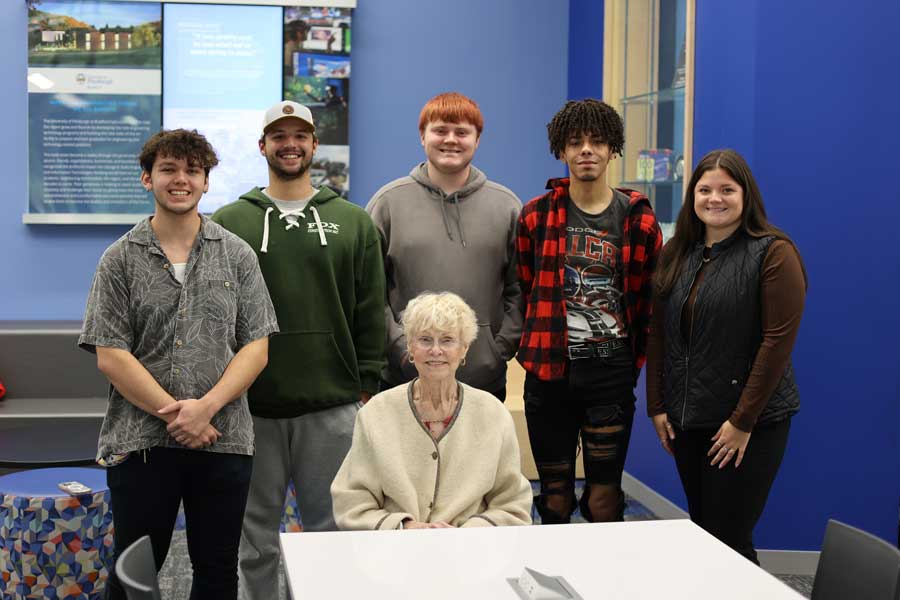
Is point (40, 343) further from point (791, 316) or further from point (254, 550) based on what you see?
point (791, 316)

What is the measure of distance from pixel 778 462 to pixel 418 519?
105cm

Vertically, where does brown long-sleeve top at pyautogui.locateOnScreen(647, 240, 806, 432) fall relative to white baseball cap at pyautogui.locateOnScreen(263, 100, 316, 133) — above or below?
below

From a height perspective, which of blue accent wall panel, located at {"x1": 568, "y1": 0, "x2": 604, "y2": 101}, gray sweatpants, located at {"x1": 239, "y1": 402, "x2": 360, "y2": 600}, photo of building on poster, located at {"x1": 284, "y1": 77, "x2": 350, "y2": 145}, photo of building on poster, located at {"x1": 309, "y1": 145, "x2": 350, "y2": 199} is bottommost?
gray sweatpants, located at {"x1": 239, "y1": 402, "x2": 360, "y2": 600}

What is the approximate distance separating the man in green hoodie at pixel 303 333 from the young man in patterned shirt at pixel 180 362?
0.23 metres

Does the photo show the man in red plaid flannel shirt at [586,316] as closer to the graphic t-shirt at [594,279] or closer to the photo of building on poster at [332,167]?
the graphic t-shirt at [594,279]

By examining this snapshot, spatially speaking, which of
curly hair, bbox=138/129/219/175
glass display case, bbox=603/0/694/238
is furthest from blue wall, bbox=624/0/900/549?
curly hair, bbox=138/129/219/175

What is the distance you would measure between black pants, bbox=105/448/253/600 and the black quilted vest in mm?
1225

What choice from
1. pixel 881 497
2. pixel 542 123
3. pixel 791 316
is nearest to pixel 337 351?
pixel 791 316

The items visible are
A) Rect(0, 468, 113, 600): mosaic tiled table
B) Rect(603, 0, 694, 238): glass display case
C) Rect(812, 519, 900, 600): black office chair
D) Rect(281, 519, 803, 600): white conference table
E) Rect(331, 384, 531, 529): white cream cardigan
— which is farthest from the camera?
Rect(603, 0, 694, 238): glass display case

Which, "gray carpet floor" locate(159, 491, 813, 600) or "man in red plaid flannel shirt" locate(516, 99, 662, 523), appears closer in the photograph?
"man in red plaid flannel shirt" locate(516, 99, 662, 523)

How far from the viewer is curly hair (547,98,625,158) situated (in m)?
2.83

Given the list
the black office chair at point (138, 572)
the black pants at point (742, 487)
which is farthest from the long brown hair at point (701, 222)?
the black office chair at point (138, 572)

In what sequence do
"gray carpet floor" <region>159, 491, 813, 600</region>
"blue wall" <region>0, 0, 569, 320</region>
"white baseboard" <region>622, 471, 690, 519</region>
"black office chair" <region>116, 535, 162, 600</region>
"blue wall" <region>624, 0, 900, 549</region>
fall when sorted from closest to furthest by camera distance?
"black office chair" <region>116, 535, 162, 600</region>
"gray carpet floor" <region>159, 491, 813, 600</region>
"blue wall" <region>624, 0, 900, 549</region>
"white baseboard" <region>622, 471, 690, 519</region>
"blue wall" <region>0, 0, 569, 320</region>

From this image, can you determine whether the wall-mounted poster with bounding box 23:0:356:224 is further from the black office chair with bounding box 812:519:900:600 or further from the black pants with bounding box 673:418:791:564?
the black office chair with bounding box 812:519:900:600
